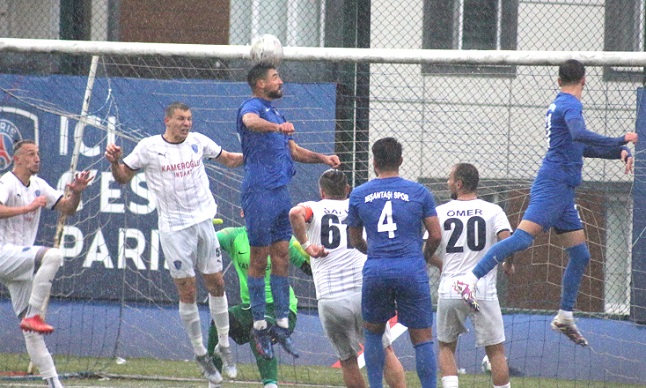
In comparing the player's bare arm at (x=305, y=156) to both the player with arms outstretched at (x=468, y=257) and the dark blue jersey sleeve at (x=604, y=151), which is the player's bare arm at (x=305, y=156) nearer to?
the player with arms outstretched at (x=468, y=257)

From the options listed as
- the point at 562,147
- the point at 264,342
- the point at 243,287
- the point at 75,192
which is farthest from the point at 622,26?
the point at 75,192

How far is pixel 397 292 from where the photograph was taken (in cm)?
806

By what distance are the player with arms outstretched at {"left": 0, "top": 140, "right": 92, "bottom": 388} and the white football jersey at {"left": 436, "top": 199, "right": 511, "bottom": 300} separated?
314cm

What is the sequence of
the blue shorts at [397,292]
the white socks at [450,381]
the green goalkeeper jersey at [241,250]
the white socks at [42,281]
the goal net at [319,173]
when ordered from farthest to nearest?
the goal net at [319,173], the green goalkeeper jersey at [241,250], the white socks at [42,281], the white socks at [450,381], the blue shorts at [397,292]

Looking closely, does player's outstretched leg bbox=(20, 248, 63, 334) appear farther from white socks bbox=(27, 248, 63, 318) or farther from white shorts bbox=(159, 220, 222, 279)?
white shorts bbox=(159, 220, 222, 279)

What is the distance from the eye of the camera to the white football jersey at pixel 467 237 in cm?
888

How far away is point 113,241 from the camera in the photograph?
13.0 m

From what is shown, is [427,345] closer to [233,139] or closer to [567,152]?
[567,152]

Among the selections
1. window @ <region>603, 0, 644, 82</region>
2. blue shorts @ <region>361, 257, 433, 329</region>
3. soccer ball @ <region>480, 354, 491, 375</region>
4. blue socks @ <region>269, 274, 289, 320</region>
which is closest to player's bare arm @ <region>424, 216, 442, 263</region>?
blue shorts @ <region>361, 257, 433, 329</region>

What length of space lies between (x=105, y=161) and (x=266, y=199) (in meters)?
4.88

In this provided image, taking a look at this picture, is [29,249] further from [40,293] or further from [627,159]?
[627,159]

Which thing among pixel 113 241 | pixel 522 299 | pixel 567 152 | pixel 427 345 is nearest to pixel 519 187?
pixel 522 299

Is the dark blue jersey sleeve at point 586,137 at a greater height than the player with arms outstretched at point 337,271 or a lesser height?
greater

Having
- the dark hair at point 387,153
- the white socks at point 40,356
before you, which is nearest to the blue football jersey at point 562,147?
the dark hair at point 387,153
